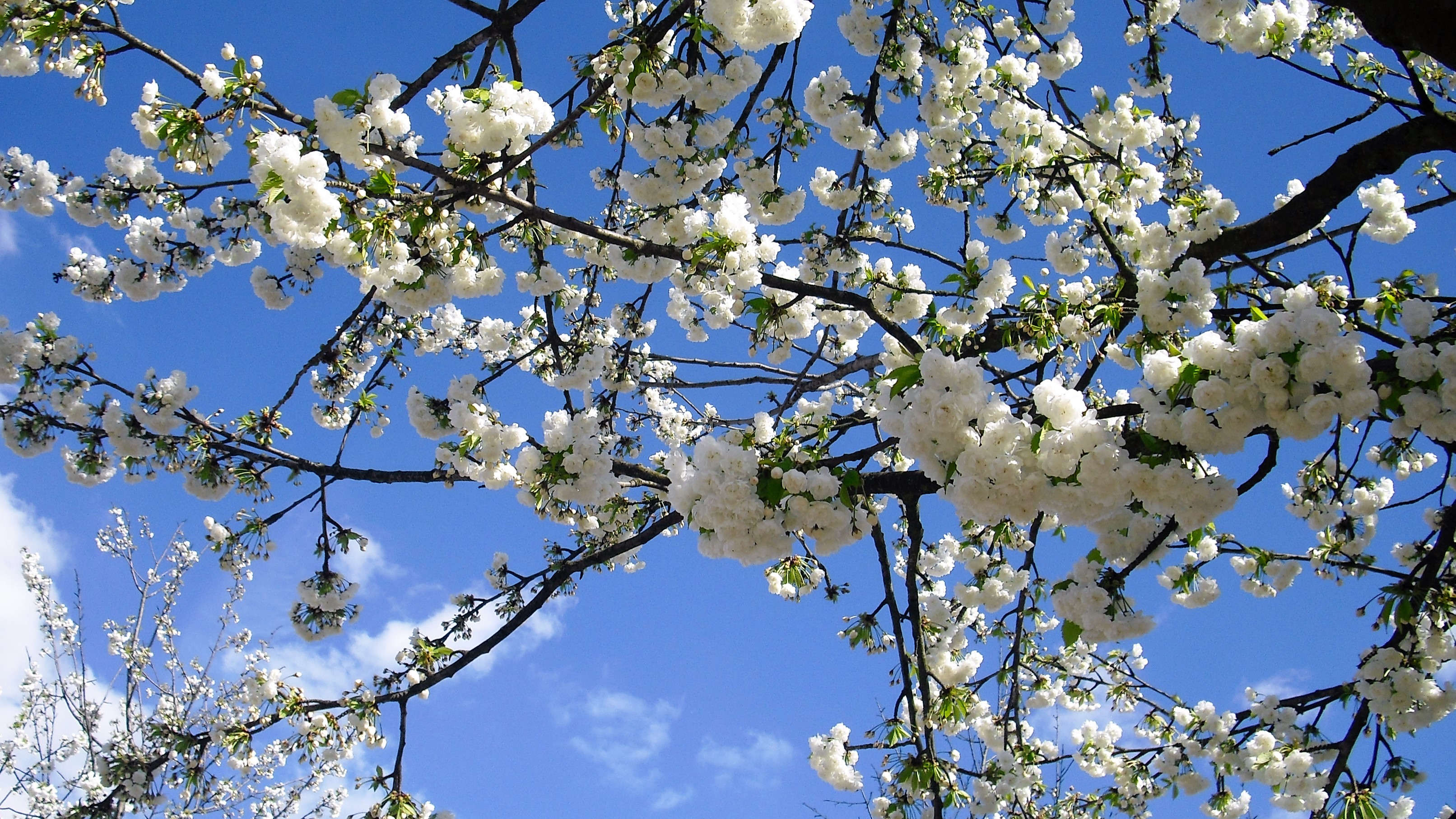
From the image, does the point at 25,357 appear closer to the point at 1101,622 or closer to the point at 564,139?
the point at 564,139

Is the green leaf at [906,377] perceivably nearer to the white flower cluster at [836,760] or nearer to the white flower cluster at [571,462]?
the white flower cluster at [571,462]

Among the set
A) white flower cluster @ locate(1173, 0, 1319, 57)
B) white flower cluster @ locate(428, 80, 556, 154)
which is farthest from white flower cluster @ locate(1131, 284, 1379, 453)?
white flower cluster @ locate(1173, 0, 1319, 57)

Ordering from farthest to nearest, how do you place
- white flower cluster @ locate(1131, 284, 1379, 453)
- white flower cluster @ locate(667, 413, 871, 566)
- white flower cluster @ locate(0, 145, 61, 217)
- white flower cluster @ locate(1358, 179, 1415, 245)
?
white flower cluster @ locate(0, 145, 61, 217), white flower cluster @ locate(1358, 179, 1415, 245), white flower cluster @ locate(667, 413, 871, 566), white flower cluster @ locate(1131, 284, 1379, 453)

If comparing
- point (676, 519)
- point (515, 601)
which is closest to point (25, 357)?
point (515, 601)

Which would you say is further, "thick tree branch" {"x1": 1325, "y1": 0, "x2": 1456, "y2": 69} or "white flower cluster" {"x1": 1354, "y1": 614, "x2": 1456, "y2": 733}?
"white flower cluster" {"x1": 1354, "y1": 614, "x2": 1456, "y2": 733}

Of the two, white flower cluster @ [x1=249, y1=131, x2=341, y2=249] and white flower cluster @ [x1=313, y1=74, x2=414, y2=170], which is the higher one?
white flower cluster @ [x1=313, y1=74, x2=414, y2=170]

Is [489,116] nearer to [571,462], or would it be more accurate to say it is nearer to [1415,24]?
[571,462]

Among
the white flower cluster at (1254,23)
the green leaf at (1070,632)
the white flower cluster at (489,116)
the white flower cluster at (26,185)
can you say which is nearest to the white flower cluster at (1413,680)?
the green leaf at (1070,632)

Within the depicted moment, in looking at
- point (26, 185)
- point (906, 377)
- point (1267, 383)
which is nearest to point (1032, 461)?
point (906, 377)

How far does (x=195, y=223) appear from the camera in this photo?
15.0 feet

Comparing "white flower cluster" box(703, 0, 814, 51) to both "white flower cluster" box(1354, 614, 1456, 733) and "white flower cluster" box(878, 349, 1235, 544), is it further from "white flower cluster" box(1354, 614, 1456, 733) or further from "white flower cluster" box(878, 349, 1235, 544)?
"white flower cluster" box(1354, 614, 1456, 733)

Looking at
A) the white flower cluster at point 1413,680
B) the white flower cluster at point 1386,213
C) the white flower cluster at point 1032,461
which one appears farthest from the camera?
the white flower cluster at point 1386,213

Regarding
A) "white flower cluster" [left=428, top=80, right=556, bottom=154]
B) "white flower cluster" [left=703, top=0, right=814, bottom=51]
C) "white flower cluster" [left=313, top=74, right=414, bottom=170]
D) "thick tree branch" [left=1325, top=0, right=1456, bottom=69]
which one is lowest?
"thick tree branch" [left=1325, top=0, right=1456, bottom=69]

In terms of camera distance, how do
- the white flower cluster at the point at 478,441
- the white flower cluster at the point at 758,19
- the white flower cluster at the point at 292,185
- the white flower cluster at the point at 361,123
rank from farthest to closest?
the white flower cluster at the point at 478,441 < the white flower cluster at the point at 758,19 < the white flower cluster at the point at 361,123 < the white flower cluster at the point at 292,185
